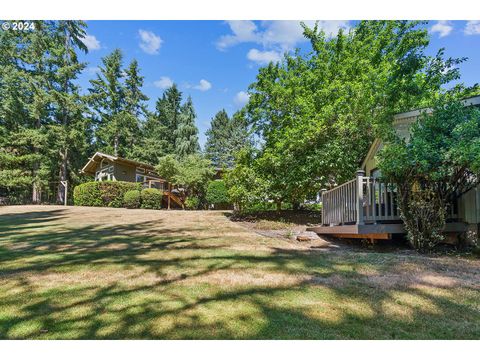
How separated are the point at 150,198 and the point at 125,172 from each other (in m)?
4.98

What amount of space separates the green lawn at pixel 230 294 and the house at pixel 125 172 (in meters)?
15.6

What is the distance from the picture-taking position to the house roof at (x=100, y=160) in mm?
21708

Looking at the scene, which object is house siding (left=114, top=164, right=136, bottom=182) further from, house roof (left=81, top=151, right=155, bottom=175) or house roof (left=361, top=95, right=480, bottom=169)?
house roof (left=361, top=95, right=480, bottom=169)

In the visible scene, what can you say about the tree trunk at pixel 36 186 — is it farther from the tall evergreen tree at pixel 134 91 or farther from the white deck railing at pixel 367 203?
the white deck railing at pixel 367 203

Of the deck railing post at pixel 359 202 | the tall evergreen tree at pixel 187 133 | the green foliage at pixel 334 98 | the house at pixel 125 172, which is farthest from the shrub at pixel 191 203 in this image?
Answer: the deck railing post at pixel 359 202

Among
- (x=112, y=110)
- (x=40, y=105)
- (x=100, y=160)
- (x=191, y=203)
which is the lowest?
(x=191, y=203)

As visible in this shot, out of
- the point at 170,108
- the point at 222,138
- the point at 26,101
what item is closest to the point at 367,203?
the point at 26,101

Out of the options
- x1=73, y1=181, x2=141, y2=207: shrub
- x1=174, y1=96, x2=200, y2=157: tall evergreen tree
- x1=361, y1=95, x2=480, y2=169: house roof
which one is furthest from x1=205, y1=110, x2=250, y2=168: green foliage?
x1=361, y1=95, x2=480, y2=169: house roof

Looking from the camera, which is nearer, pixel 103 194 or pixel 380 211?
pixel 380 211

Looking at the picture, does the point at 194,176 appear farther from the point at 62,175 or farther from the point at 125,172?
the point at 62,175

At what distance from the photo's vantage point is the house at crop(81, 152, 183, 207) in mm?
21703

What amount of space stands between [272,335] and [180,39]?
8161 mm

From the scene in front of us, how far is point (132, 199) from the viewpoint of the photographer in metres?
18.7

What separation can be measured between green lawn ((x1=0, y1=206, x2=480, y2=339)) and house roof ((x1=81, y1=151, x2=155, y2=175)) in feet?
53.6
